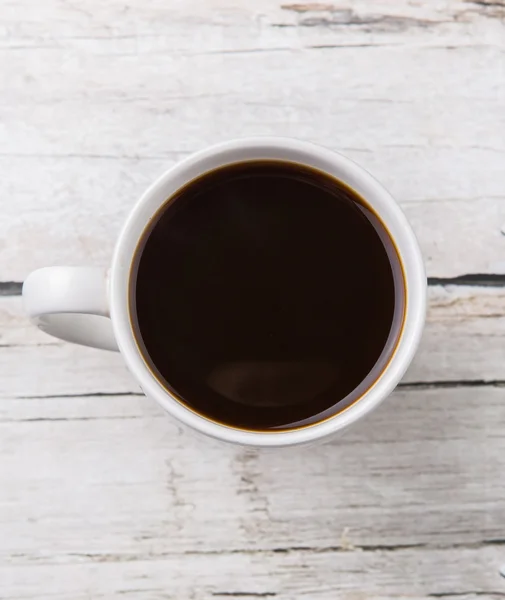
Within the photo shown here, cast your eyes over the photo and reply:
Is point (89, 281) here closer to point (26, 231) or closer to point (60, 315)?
point (60, 315)

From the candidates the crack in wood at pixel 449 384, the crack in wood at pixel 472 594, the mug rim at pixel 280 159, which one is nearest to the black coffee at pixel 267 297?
the mug rim at pixel 280 159

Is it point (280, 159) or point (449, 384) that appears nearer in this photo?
point (280, 159)

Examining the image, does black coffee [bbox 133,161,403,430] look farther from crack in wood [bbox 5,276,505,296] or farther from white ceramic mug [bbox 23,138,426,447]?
crack in wood [bbox 5,276,505,296]

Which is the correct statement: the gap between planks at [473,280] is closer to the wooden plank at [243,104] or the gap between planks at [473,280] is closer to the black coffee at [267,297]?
the wooden plank at [243,104]

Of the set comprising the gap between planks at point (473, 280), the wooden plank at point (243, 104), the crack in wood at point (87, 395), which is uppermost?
the wooden plank at point (243, 104)

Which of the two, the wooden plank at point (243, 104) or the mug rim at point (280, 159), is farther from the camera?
the wooden plank at point (243, 104)

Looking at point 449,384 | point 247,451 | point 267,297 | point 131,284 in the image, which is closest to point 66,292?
point 131,284

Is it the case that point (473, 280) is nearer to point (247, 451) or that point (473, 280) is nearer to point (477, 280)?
point (477, 280)
